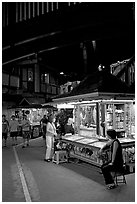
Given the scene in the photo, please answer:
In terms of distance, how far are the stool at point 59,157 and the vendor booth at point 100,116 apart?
0.79 ft

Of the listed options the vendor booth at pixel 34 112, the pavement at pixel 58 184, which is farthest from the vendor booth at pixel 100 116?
the vendor booth at pixel 34 112

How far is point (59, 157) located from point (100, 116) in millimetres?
2182

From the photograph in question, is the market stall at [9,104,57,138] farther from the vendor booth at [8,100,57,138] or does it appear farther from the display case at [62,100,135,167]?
the display case at [62,100,135,167]

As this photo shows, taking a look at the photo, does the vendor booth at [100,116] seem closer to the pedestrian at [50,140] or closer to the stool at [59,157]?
the stool at [59,157]

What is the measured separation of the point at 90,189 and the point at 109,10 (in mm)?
8765

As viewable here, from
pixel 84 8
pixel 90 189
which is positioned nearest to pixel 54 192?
pixel 90 189

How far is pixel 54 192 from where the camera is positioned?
17.5ft

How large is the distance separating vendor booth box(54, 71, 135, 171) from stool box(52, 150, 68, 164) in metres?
0.24

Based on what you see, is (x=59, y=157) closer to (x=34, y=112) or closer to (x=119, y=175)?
(x=119, y=175)

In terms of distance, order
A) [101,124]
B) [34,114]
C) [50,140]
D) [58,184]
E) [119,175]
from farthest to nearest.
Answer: [34,114], [50,140], [101,124], [58,184], [119,175]

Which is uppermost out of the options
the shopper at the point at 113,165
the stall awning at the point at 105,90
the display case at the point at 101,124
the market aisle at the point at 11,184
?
the stall awning at the point at 105,90

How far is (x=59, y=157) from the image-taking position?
880cm

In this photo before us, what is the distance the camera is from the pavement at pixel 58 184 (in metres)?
5.00

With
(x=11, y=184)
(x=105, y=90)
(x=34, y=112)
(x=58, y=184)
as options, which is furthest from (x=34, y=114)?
(x=58, y=184)
